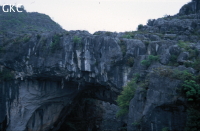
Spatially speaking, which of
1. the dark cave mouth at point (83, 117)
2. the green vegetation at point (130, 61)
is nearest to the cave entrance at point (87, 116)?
the dark cave mouth at point (83, 117)

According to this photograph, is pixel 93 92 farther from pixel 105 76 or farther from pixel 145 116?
pixel 145 116

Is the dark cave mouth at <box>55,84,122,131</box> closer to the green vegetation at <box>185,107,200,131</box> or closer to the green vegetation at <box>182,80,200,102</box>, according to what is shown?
the green vegetation at <box>182,80,200,102</box>

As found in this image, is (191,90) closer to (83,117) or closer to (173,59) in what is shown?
(173,59)

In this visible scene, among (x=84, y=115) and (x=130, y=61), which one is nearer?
(x=130, y=61)

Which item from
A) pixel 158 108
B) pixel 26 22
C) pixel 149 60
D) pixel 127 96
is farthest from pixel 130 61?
pixel 26 22

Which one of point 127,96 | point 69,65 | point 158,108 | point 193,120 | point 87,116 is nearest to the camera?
point 193,120

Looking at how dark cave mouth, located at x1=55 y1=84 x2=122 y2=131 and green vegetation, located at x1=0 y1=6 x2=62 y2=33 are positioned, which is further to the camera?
green vegetation, located at x1=0 y1=6 x2=62 y2=33

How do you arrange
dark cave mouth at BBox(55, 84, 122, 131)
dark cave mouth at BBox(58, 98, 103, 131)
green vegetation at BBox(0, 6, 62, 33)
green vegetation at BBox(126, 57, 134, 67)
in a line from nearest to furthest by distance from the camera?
green vegetation at BBox(126, 57, 134, 67) → dark cave mouth at BBox(55, 84, 122, 131) → dark cave mouth at BBox(58, 98, 103, 131) → green vegetation at BBox(0, 6, 62, 33)

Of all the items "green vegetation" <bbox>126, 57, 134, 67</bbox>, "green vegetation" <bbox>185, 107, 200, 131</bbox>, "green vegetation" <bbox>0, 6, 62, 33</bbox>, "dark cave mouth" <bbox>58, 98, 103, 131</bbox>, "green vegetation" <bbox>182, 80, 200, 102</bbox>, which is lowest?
"dark cave mouth" <bbox>58, 98, 103, 131</bbox>

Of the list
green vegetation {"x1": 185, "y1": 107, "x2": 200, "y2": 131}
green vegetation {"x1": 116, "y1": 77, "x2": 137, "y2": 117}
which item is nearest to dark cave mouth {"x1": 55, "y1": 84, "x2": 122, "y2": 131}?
green vegetation {"x1": 116, "y1": 77, "x2": 137, "y2": 117}

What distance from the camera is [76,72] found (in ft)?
43.8

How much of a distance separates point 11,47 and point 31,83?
3.16 metres

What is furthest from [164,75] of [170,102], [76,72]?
[76,72]

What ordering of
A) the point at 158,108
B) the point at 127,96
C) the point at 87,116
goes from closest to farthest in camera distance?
the point at 158,108 → the point at 127,96 → the point at 87,116
